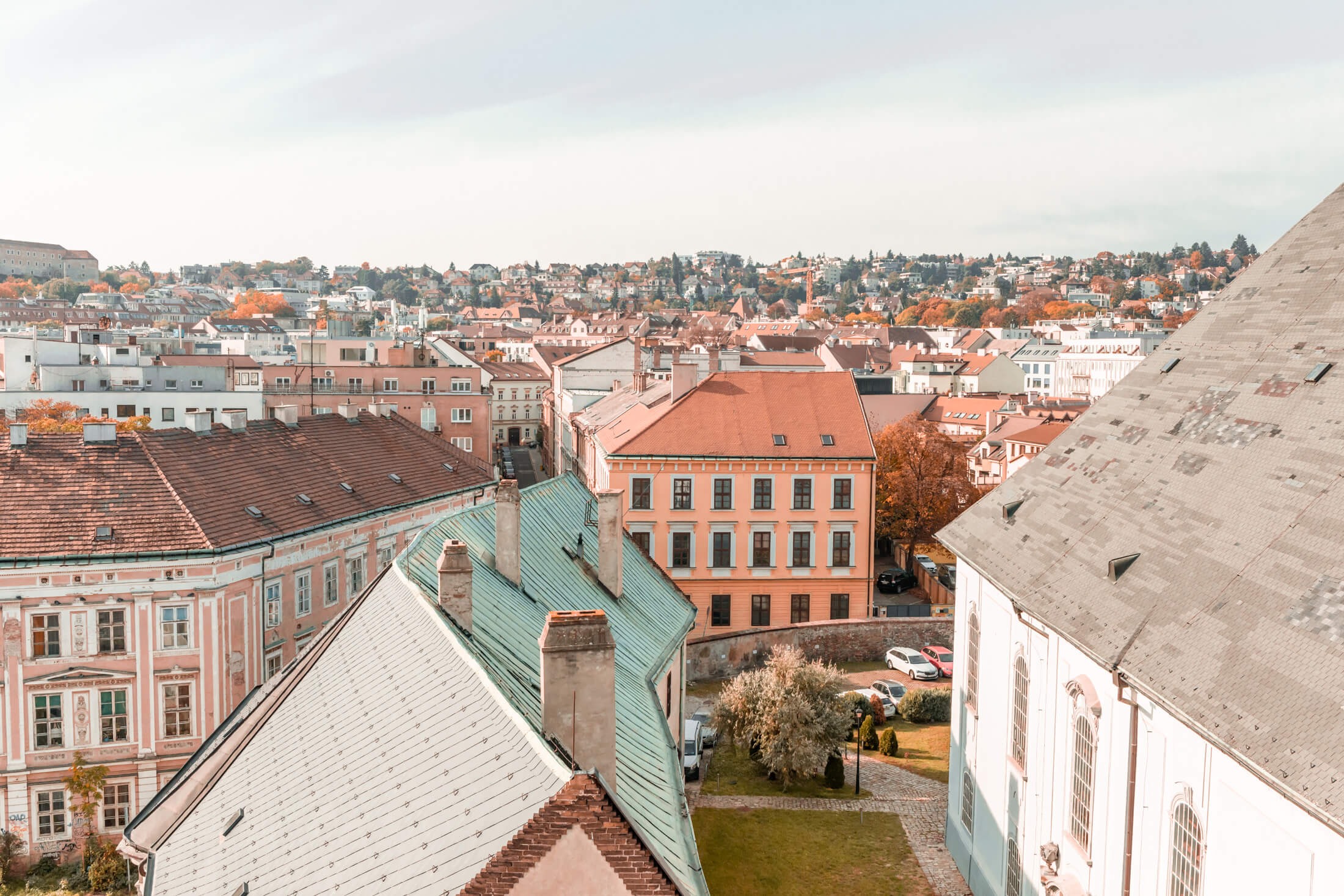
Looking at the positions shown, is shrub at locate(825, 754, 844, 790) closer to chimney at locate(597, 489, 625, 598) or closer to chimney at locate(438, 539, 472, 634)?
chimney at locate(597, 489, 625, 598)

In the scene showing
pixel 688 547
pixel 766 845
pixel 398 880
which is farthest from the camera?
pixel 688 547

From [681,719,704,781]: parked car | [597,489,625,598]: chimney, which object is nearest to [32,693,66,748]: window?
[597,489,625,598]: chimney

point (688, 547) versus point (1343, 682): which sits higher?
point (1343, 682)

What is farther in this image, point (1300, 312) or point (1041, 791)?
point (1041, 791)

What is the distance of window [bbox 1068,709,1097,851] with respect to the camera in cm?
1883

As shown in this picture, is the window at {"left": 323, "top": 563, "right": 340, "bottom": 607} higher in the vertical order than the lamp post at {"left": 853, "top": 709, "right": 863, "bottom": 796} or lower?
higher

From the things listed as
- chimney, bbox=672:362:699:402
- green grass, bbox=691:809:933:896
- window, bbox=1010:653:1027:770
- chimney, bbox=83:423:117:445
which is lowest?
green grass, bbox=691:809:933:896

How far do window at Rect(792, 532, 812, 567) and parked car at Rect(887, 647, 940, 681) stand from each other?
227 inches

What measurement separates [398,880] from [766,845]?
60.7 ft

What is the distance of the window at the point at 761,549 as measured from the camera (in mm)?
49312

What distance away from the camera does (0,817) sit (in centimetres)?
3225

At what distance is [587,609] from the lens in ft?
82.0

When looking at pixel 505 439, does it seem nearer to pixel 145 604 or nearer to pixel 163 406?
pixel 163 406

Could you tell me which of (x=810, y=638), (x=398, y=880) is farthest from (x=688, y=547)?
(x=398, y=880)
